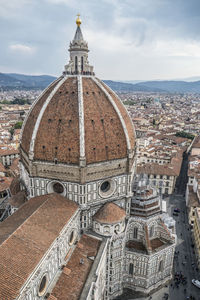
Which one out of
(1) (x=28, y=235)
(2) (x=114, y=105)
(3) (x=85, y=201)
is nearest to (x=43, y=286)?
(1) (x=28, y=235)

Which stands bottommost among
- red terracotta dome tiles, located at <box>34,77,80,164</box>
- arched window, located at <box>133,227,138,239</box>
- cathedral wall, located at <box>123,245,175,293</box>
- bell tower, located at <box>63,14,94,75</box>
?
cathedral wall, located at <box>123,245,175,293</box>

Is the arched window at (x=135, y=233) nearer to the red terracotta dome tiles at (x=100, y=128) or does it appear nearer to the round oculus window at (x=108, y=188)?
the round oculus window at (x=108, y=188)

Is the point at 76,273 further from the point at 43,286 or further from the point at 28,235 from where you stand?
the point at 28,235

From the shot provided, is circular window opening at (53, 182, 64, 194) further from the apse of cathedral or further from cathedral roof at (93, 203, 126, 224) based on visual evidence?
cathedral roof at (93, 203, 126, 224)

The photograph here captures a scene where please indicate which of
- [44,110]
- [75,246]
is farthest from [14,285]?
[44,110]

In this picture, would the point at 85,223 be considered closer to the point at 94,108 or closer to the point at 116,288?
the point at 116,288

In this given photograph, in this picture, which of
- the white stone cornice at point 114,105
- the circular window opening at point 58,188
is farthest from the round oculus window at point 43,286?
the white stone cornice at point 114,105

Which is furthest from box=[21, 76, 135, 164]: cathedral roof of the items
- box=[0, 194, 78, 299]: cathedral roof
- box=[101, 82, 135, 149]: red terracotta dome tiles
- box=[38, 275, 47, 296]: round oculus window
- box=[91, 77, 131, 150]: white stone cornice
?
box=[38, 275, 47, 296]: round oculus window
